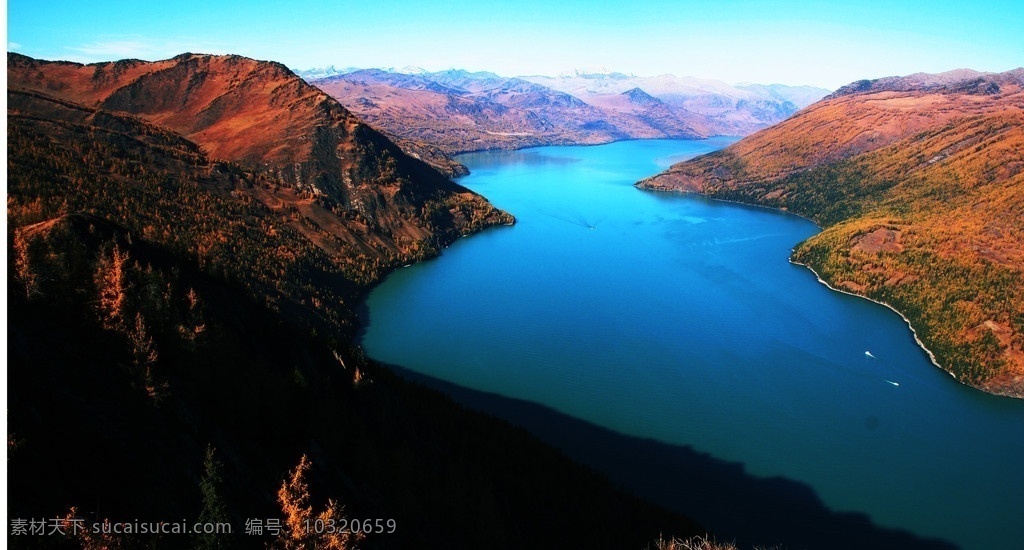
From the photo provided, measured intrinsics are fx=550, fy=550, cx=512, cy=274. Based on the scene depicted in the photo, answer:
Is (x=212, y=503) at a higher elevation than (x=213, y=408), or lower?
lower

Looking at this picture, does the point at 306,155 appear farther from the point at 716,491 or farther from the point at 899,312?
the point at 899,312

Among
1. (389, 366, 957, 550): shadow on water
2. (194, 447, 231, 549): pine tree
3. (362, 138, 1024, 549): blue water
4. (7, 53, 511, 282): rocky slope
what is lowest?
(389, 366, 957, 550): shadow on water

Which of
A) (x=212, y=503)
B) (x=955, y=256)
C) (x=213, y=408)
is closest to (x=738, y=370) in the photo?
(x=955, y=256)

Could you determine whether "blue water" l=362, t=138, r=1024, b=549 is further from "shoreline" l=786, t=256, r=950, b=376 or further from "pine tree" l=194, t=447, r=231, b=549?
"pine tree" l=194, t=447, r=231, b=549

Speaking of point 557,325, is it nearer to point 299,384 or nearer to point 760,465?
point 760,465

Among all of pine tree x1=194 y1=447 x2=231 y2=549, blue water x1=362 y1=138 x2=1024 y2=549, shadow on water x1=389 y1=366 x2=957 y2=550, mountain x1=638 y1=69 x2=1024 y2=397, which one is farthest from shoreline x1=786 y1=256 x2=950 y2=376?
pine tree x1=194 y1=447 x2=231 y2=549

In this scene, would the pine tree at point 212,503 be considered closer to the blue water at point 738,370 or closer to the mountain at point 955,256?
the blue water at point 738,370

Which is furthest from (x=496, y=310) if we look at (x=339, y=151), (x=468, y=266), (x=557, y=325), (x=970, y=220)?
(x=970, y=220)
